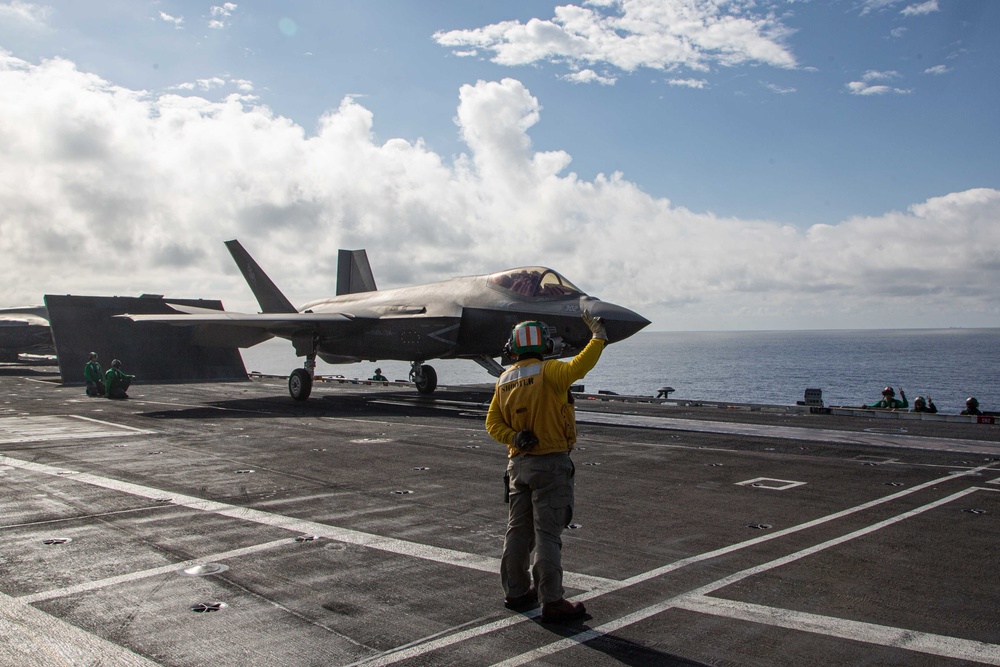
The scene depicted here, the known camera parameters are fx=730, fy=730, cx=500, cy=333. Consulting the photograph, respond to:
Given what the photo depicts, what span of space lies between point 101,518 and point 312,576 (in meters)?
3.61

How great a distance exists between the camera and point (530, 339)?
6.13 meters

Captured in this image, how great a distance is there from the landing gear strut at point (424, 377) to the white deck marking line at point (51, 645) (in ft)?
74.7

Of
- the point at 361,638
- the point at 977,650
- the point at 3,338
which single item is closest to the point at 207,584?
the point at 361,638

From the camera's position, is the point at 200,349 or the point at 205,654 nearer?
→ the point at 205,654

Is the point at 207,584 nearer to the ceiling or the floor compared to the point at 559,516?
nearer to the floor

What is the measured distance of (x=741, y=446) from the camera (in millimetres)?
14992

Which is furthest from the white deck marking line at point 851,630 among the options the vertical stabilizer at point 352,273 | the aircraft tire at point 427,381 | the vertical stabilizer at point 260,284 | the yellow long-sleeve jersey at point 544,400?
the vertical stabilizer at point 352,273

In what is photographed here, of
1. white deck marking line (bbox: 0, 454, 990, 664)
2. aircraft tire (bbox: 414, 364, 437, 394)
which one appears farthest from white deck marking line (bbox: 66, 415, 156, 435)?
aircraft tire (bbox: 414, 364, 437, 394)

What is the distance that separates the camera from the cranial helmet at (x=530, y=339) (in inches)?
242

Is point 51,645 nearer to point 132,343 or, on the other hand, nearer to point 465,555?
point 465,555

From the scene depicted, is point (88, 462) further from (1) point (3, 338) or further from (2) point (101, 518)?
(1) point (3, 338)

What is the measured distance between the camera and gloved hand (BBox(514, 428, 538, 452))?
5797 mm

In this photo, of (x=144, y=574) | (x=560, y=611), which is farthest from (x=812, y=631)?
(x=144, y=574)

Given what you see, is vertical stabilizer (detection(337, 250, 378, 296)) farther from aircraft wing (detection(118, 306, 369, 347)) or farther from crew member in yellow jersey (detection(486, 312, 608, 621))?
crew member in yellow jersey (detection(486, 312, 608, 621))
